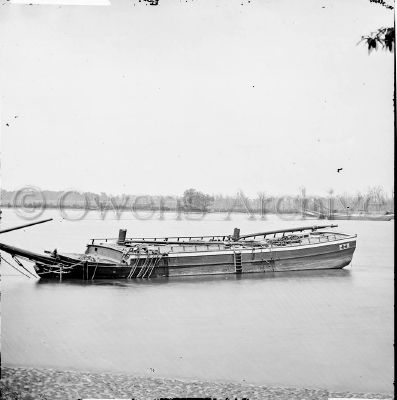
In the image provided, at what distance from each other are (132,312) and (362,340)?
175 inches

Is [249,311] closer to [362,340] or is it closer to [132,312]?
[132,312]

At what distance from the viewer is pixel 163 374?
18.5ft

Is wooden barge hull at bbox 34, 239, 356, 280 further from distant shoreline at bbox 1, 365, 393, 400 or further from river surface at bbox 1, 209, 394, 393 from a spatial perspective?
distant shoreline at bbox 1, 365, 393, 400

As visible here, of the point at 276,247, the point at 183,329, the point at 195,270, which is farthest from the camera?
the point at 276,247

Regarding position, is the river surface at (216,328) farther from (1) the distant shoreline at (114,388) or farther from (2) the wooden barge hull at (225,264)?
(1) the distant shoreline at (114,388)

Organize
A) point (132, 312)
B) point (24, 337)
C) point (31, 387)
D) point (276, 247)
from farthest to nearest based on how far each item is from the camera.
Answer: point (276, 247) < point (132, 312) < point (24, 337) < point (31, 387)

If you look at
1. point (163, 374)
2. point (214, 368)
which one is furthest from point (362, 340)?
point (163, 374)

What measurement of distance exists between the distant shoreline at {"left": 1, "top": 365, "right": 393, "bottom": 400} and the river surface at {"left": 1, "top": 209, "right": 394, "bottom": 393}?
3.02 ft

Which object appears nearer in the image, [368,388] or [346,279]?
[368,388]

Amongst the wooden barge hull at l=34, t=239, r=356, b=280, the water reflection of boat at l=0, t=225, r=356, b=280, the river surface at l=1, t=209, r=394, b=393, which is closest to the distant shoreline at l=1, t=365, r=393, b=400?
the river surface at l=1, t=209, r=394, b=393

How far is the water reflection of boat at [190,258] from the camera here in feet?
43.4

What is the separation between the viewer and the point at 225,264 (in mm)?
14484

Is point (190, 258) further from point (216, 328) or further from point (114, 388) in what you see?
point (114, 388)

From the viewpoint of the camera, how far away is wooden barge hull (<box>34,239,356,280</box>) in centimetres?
1320
